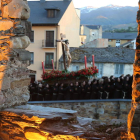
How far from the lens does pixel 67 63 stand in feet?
41.7

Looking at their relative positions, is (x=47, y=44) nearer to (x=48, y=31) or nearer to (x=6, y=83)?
(x=48, y=31)

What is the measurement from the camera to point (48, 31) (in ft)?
77.8

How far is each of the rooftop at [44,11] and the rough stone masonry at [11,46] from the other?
19001 millimetres

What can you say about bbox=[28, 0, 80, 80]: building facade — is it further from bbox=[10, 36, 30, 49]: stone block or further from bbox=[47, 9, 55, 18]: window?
bbox=[10, 36, 30, 49]: stone block

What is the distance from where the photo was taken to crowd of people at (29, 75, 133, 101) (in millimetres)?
10430

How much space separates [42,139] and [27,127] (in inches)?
13.5

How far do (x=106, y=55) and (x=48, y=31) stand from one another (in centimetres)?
605

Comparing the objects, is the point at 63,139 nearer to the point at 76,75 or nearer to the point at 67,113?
the point at 67,113

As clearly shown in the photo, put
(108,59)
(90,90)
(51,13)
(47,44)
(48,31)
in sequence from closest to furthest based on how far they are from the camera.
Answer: (90,90) → (108,59) → (48,31) → (51,13) → (47,44)

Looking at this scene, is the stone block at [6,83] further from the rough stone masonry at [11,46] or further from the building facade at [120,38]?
the building facade at [120,38]

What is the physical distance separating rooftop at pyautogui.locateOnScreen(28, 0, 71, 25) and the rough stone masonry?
19001 millimetres

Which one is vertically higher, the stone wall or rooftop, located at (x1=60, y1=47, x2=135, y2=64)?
rooftop, located at (x1=60, y1=47, x2=135, y2=64)

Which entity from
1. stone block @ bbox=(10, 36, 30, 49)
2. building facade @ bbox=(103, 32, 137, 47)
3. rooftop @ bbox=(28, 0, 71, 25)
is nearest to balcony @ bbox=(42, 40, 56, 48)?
rooftop @ bbox=(28, 0, 71, 25)

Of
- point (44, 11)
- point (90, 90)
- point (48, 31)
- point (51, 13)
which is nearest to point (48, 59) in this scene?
point (48, 31)
